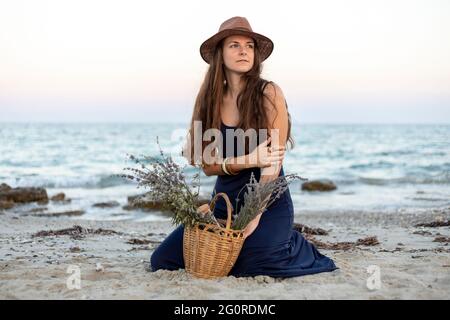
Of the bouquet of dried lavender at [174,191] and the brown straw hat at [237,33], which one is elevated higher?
the brown straw hat at [237,33]

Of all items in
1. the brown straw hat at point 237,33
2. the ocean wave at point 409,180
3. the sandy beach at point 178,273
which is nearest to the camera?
the sandy beach at point 178,273

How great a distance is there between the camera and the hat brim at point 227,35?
4777 millimetres

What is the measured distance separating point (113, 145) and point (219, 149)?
123 feet

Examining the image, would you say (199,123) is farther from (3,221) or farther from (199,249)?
(3,221)

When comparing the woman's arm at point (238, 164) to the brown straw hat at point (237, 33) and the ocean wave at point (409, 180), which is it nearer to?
the brown straw hat at point (237, 33)

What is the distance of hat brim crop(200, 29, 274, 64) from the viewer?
4.78 m

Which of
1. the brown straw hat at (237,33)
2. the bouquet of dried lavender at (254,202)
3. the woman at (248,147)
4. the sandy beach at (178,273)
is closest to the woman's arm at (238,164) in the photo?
the woman at (248,147)

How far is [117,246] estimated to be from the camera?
21.8 ft

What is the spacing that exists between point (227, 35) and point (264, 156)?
43.9 inches

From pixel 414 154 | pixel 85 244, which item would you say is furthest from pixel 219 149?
pixel 414 154

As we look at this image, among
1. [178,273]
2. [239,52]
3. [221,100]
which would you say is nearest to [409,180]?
[221,100]

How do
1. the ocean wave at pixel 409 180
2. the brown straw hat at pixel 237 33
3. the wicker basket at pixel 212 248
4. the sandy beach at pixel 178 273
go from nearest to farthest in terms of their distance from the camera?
the sandy beach at pixel 178 273
the wicker basket at pixel 212 248
the brown straw hat at pixel 237 33
the ocean wave at pixel 409 180

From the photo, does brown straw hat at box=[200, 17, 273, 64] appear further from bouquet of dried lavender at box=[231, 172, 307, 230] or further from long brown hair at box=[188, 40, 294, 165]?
bouquet of dried lavender at box=[231, 172, 307, 230]

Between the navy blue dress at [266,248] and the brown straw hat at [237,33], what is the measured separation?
0.74m
